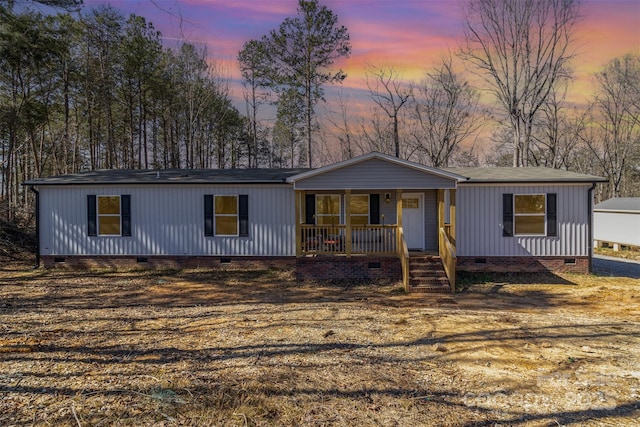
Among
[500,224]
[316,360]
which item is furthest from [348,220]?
[316,360]

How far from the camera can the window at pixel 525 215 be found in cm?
1123

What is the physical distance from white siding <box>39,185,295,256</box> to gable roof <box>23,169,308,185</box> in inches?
9.4

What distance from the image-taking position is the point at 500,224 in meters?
11.4

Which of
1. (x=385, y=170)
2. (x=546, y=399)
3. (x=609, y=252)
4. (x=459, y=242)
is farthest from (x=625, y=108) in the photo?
(x=546, y=399)

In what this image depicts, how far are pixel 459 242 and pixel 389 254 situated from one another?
268cm

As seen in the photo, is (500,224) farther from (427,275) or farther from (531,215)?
(427,275)

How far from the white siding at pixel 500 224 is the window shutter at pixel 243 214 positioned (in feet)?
22.1

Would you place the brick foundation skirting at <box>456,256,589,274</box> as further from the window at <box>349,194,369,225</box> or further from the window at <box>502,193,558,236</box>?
the window at <box>349,194,369,225</box>

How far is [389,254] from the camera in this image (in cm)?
1047

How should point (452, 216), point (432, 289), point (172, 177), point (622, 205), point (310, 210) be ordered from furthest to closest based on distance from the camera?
point (622, 205) → point (310, 210) → point (172, 177) → point (452, 216) → point (432, 289)

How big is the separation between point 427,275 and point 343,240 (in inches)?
117

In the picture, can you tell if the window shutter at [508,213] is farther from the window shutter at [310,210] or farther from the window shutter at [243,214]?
the window shutter at [243,214]

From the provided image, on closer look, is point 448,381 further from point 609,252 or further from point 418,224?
point 609,252

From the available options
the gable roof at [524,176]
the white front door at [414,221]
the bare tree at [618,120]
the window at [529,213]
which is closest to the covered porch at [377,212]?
the white front door at [414,221]
